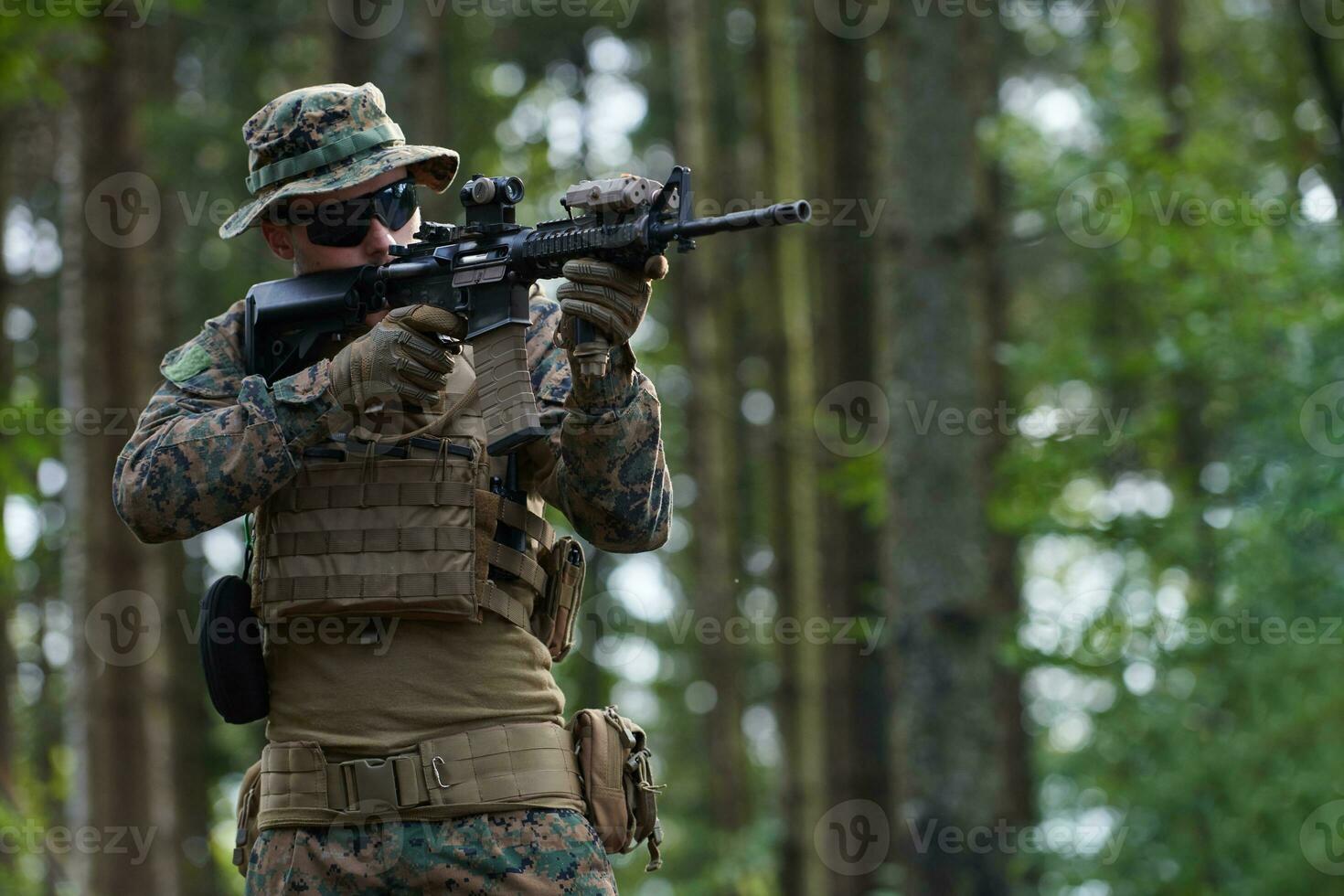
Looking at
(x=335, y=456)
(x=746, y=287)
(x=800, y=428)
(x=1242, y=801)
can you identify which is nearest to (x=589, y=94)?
(x=746, y=287)

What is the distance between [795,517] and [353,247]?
969 cm

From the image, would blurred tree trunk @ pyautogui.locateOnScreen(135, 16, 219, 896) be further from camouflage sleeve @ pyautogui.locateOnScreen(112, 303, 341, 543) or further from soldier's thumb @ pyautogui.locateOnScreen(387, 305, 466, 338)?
soldier's thumb @ pyautogui.locateOnScreen(387, 305, 466, 338)

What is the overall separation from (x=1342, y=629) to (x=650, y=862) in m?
8.43

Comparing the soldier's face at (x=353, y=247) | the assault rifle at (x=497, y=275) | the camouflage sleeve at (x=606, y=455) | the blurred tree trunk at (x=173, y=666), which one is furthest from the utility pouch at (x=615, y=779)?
the blurred tree trunk at (x=173, y=666)

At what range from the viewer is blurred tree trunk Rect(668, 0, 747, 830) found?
553 inches

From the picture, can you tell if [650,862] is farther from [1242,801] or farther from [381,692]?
[1242,801]

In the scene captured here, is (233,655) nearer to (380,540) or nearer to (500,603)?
(380,540)

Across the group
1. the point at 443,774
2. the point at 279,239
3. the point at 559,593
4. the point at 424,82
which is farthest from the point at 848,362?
the point at 443,774

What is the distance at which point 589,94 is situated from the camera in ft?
65.8

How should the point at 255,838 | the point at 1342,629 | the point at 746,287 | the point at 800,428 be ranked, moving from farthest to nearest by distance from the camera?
1. the point at 746,287
2. the point at 800,428
3. the point at 1342,629
4. the point at 255,838

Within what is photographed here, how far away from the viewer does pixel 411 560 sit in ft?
11.9

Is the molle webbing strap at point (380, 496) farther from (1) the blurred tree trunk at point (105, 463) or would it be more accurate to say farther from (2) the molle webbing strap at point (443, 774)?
(1) the blurred tree trunk at point (105, 463)

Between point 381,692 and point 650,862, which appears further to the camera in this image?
point 650,862

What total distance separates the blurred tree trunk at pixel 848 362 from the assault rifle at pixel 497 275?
1084cm
